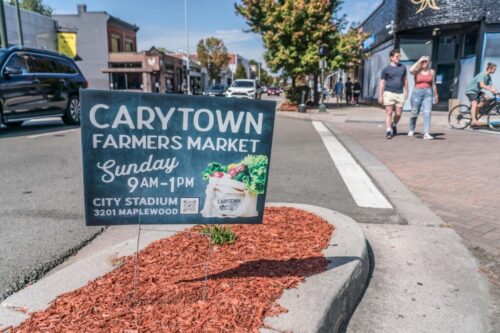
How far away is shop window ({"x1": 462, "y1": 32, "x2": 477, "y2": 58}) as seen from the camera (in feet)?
56.5

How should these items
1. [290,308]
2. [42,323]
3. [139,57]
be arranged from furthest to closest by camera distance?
[139,57], [290,308], [42,323]

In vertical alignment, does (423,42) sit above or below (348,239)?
above

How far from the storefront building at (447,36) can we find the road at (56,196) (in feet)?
38.5

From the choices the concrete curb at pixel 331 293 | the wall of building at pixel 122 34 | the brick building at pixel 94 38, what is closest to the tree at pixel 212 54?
the wall of building at pixel 122 34

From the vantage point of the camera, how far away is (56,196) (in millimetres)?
4891

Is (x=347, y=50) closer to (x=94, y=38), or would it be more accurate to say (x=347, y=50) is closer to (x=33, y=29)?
(x=33, y=29)

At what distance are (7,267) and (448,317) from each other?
9.90 feet

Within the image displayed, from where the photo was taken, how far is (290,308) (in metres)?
2.08

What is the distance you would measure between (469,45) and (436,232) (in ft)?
56.1

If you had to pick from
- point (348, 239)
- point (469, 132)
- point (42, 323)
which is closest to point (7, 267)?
point (42, 323)

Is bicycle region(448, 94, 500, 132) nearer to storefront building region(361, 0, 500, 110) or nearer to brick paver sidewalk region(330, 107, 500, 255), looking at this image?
brick paver sidewalk region(330, 107, 500, 255)

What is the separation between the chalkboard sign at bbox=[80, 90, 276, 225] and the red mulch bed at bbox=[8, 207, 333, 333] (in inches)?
15.2

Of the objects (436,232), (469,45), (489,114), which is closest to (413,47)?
(469,45)

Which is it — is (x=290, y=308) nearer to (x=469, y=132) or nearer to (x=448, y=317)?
(x=448, y=317)
